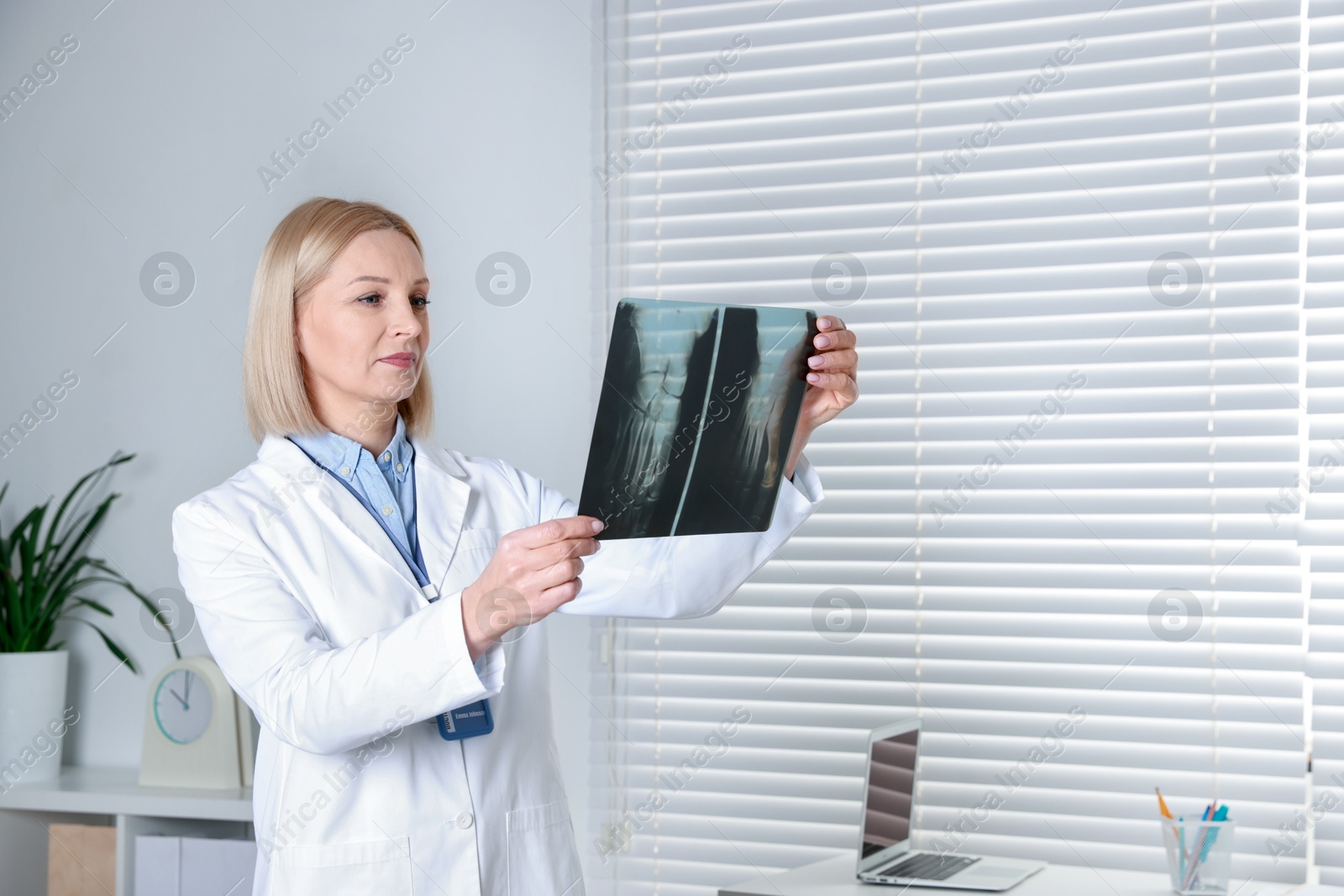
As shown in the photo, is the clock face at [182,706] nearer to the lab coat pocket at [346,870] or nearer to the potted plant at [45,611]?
the potted plant at [45,611]

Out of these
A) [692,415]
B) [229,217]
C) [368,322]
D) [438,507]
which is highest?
[229,217]

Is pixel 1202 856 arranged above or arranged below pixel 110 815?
above

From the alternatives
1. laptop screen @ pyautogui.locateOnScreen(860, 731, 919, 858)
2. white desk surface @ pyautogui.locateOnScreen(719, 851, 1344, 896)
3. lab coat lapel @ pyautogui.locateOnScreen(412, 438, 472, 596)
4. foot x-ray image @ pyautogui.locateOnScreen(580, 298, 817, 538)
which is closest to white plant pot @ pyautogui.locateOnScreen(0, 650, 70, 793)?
lab coat lapel @ pyautogui.locateOnScreen(412, 438, 472, 596)

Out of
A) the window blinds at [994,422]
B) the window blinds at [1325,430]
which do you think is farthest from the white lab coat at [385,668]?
the window blinds at [1325,430]

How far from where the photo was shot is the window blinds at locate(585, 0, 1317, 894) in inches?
83.3

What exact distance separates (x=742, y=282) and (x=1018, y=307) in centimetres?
56

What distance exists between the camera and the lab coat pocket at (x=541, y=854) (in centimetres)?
140

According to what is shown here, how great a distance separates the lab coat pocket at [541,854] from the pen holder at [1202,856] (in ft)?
3.42

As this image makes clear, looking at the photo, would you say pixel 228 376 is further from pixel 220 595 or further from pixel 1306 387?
pixel 1306 387

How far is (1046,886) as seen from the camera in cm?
190

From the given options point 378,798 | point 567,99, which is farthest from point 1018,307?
point 378,798

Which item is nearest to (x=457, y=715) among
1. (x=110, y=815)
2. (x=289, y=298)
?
(x=289, y=298)

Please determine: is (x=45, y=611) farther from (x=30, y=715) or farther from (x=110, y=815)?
(x=110, y=815)

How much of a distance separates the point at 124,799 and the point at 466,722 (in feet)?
4.55
